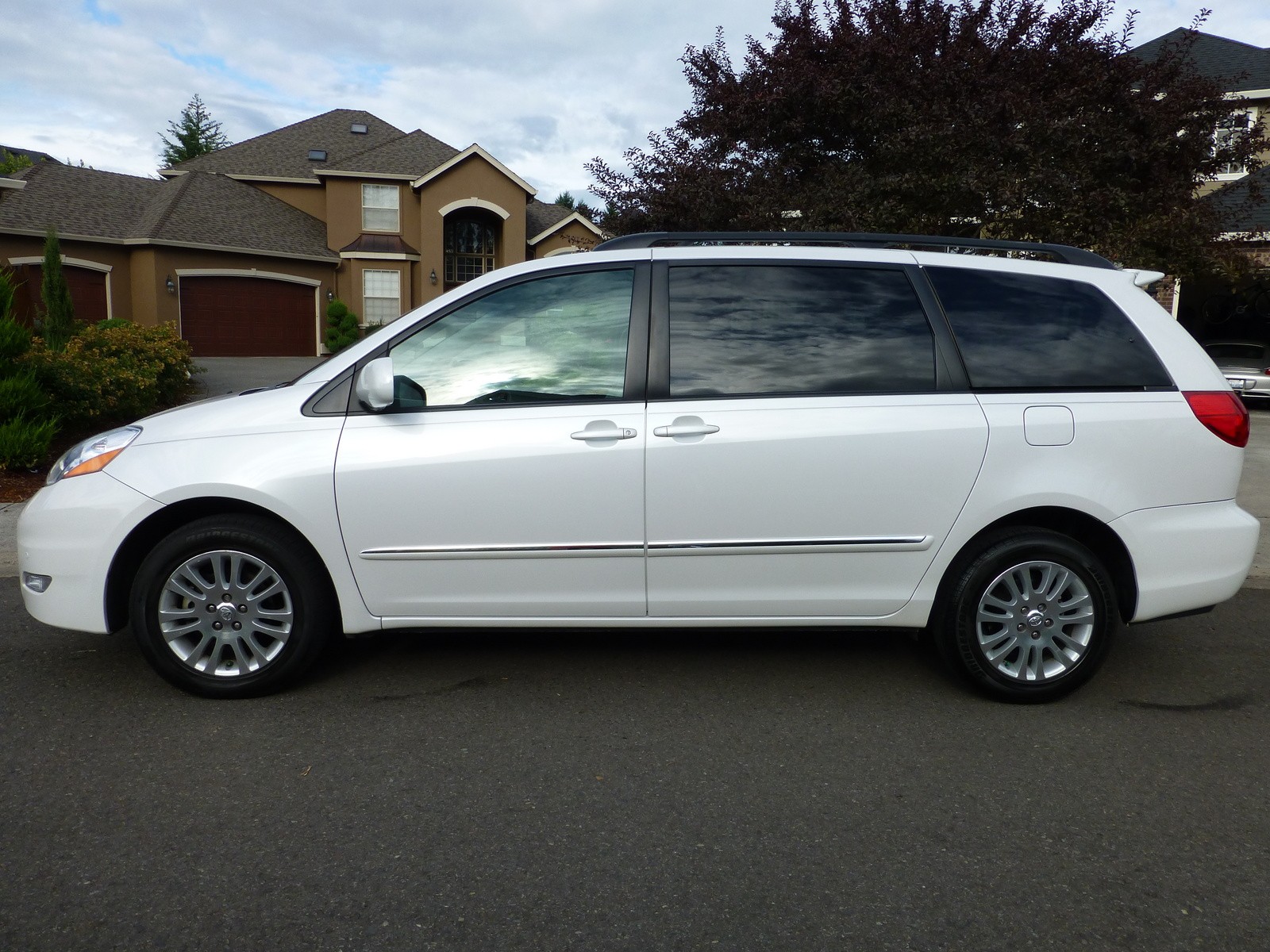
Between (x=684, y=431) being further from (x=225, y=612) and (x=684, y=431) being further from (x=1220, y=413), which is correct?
(x=1220, y=413)

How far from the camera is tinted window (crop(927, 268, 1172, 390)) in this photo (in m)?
4.08

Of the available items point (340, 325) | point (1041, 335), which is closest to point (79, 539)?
point (1041, 335)

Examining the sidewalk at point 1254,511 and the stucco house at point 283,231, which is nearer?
the sidewalk at point 1254,511

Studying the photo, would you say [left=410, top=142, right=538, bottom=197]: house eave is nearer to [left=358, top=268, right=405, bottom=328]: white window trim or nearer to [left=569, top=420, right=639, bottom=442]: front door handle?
[left=358, top=268, right=405, bottom=328]: white window trim

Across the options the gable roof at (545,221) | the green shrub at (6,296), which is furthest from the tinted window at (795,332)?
the gable roof at (545,221)

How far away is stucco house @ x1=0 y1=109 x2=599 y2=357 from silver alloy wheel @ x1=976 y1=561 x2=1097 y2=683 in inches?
948

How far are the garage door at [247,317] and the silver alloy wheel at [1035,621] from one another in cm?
2831

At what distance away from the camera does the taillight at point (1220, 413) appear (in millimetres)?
4059

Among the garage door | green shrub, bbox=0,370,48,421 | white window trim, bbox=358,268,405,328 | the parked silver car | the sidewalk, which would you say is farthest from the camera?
white window trim, bbox=358,268,405,328

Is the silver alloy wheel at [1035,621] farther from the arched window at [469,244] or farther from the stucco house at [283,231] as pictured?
the arched window at [469,244]

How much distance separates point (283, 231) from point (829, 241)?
30.0 m

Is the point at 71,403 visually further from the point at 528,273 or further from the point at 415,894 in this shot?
the point at 415,894

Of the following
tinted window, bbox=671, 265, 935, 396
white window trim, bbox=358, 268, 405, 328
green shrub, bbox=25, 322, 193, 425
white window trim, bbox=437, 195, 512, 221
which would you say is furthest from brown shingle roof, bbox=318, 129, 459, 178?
tinted window, bbox=671, 265, 935, 396

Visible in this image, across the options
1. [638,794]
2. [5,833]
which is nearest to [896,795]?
[638,794]
